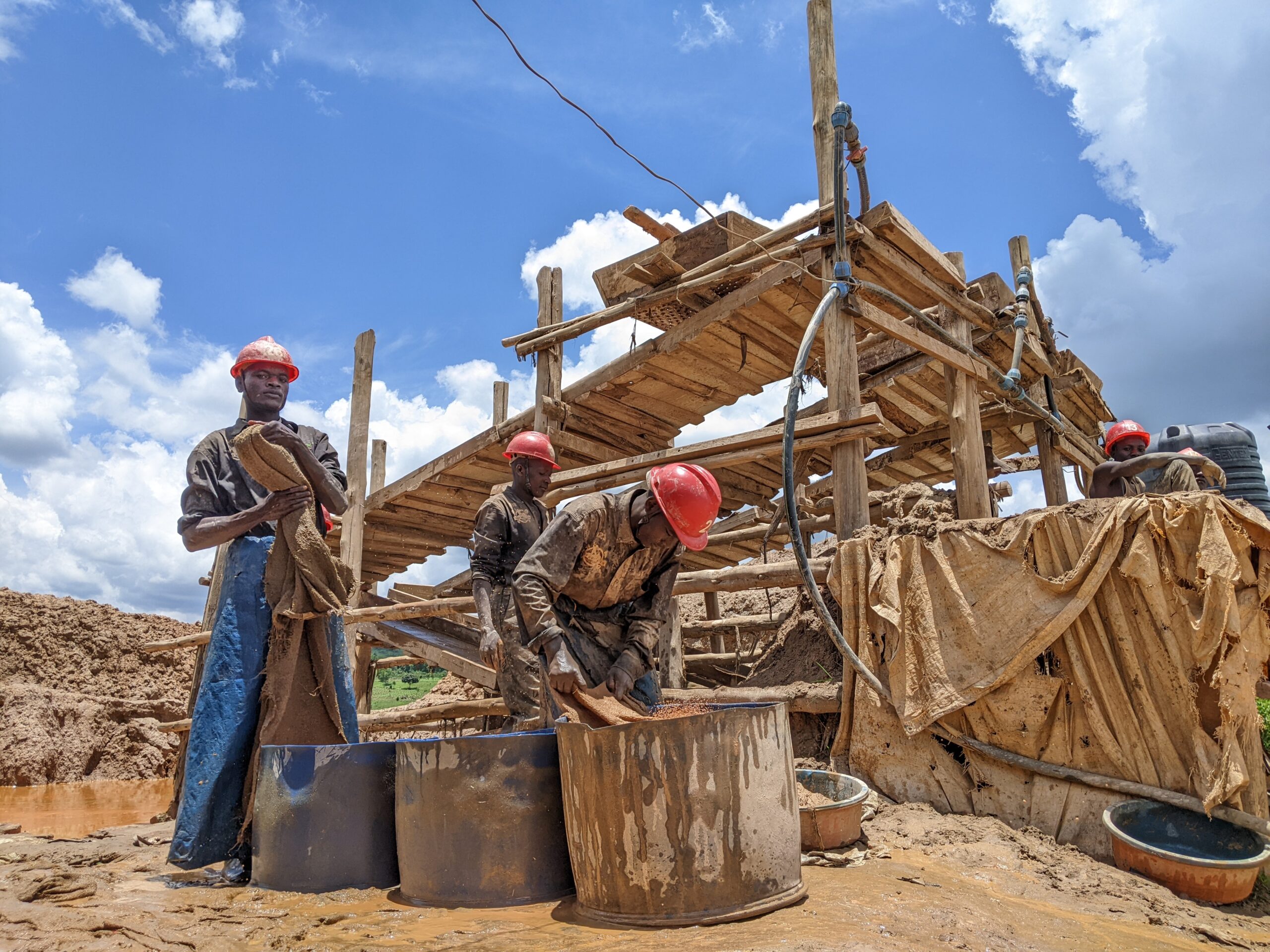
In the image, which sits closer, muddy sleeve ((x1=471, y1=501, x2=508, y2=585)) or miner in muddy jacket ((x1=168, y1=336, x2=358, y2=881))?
miner in muddy jacket ((x1=168, y1=336, x2=358, y2=881))

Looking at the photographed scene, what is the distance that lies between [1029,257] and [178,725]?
27.8ft

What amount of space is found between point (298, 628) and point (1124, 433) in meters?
5.65

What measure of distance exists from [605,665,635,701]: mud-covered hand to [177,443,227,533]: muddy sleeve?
1687 mm

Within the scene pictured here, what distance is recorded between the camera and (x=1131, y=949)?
2588 mm

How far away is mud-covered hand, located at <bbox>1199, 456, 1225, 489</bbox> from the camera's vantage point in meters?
5.65

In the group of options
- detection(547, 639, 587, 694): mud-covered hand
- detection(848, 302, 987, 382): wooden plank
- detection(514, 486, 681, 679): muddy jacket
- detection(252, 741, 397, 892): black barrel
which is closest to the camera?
detection(252, 741, 397, 892): black barrel

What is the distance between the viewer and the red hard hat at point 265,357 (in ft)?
11.2

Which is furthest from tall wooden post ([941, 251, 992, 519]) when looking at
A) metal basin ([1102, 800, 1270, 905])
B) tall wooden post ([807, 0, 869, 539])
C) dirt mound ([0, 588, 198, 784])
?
dirt mound ([0, 588, 198, 784])

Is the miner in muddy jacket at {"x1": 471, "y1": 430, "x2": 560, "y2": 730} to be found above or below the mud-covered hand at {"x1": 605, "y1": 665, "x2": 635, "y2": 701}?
above

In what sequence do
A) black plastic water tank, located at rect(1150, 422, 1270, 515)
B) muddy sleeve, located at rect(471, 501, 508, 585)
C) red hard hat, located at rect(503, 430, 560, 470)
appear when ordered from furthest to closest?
black plastic water tank, located at rect(1150, 422, 1270, 515) < red hard hat, located at rect(503, 430, 560, 470) < muddy sleeve, located at rect(471, 501, 508, 585)

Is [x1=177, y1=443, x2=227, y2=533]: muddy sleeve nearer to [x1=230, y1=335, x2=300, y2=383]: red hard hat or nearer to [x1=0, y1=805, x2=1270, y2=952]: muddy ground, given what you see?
[x1=230, y1=335, x2=300, y2=383]: red hard hat

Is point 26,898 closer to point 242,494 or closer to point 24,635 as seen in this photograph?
point 242,494

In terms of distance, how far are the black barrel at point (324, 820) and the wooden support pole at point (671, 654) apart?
9.99 feet

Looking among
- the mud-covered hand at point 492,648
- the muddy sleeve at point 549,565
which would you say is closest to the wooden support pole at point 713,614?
the mud-covered hand at point 492,648
